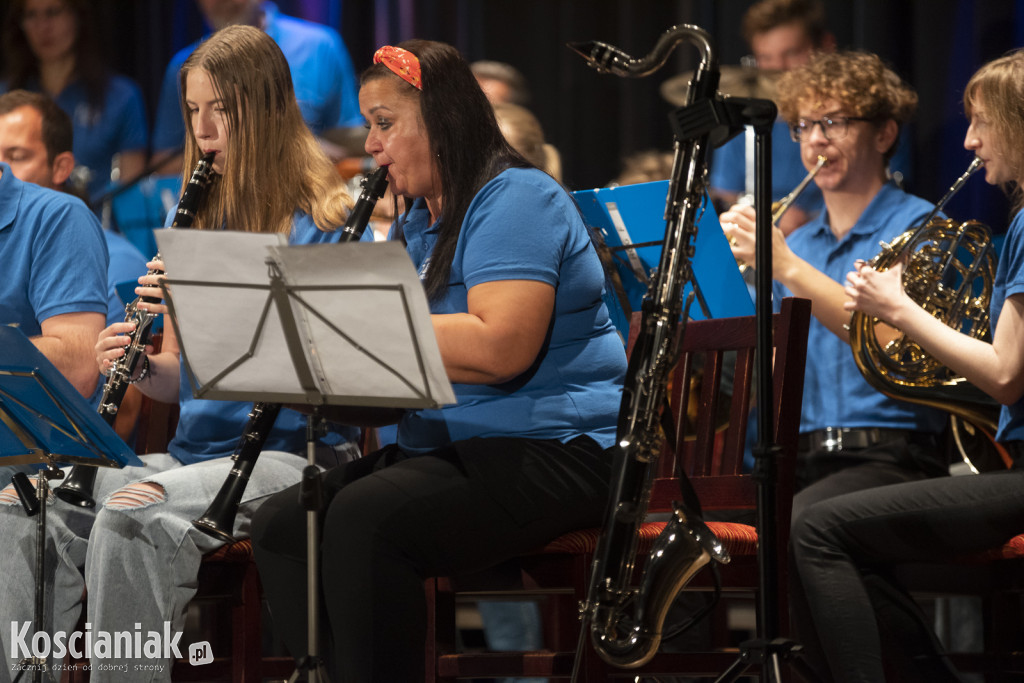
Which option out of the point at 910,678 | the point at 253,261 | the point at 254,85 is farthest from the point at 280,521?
the point at 910,678

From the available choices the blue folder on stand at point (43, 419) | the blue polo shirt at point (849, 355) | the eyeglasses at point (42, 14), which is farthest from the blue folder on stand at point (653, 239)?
the eyeglasses at point (42, 14)

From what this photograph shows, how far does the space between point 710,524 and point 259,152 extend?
1183mm

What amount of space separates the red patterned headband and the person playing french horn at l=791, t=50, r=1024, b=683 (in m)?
0.97

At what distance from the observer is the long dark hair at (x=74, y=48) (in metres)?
4.65

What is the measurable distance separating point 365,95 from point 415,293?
2.13ft

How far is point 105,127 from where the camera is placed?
4.57 meters

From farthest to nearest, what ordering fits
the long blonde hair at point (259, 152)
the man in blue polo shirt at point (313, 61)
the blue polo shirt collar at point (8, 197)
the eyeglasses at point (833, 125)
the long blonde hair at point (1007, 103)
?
the man in blue polo shirt at point (313, 61) < the eyeglasses at point (833, 125) < the blue polo shirt collar at point (8, 197) < the long blonde hair at point (259, 152) < the long blonde hair at point (1007, 103)

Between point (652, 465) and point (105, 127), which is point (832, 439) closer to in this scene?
point (652, 465)

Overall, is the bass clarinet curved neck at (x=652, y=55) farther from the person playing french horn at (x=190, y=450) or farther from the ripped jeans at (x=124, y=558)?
the ripped jeans at (x=124, y=558)

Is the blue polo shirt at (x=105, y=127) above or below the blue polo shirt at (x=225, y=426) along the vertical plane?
above

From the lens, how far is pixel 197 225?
8.21 feet

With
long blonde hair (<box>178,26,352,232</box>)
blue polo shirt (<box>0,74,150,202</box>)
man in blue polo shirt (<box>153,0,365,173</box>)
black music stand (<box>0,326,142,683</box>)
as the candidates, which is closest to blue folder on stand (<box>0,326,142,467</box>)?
black music stand (<box>0,326,142,683</box>)

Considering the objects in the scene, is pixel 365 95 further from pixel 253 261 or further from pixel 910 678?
pixel 910 678

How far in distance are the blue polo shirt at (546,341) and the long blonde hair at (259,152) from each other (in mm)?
580
